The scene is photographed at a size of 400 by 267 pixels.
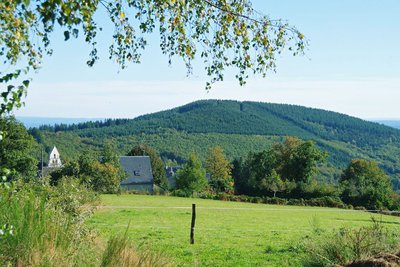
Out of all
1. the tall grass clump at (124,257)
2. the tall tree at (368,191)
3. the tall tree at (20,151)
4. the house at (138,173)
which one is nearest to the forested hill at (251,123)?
the house at (138,173)

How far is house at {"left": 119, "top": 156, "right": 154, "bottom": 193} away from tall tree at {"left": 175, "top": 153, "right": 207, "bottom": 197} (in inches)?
577

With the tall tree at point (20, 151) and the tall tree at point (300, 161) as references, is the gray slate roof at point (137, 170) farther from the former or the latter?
the tall tree at point (20, 151)

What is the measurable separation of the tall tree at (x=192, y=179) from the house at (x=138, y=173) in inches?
577

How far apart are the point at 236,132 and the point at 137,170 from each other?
272 feet

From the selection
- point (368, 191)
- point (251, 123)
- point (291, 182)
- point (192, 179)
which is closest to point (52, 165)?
point (192, 179)

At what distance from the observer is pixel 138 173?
245 ft

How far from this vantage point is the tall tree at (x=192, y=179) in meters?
58.8

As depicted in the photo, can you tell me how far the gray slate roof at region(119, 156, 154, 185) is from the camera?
7419 centimetres

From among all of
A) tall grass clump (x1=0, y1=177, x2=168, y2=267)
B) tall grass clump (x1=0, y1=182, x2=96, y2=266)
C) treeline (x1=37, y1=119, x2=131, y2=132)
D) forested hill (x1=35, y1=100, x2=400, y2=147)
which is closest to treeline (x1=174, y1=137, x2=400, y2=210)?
tall grass clump (x1=0, y1=177, x2=168, y2=267)

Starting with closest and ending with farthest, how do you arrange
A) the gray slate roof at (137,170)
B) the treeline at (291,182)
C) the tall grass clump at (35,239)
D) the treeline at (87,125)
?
the tall grass clump at (35,239), the treeline at (291,182), the gray slate roof at (137,170), the treeline at (87,125)

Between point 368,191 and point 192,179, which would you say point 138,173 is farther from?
point 368,191

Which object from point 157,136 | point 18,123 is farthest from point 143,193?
point 157,136

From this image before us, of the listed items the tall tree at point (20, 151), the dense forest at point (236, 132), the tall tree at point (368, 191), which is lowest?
the tall tree at point (368, 191)

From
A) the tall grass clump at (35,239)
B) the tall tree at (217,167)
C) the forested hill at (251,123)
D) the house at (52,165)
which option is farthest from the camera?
the forested hill at (251,123)
